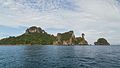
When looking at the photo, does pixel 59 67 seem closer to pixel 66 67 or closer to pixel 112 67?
pixel 66 67

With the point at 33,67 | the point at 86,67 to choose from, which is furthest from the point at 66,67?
the point at 33,67

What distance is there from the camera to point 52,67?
48094mm

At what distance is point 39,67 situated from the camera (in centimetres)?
4762

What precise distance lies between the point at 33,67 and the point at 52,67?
16.6 ft

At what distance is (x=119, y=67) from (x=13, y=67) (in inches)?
1117

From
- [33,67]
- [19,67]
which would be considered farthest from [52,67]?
[19,67]

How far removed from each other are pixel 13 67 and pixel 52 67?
10350mm

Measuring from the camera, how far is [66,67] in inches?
1884

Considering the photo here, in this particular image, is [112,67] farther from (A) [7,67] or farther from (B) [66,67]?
(A) [7,67]

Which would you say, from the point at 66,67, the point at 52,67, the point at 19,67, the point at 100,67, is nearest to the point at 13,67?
the point at 19,67

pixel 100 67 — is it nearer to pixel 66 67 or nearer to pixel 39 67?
pixel 66 67

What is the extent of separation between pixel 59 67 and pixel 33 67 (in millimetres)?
6906

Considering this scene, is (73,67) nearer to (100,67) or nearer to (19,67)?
(100,67)

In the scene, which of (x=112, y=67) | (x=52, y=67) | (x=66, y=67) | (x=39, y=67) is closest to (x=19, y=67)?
(x=39, y=67)
